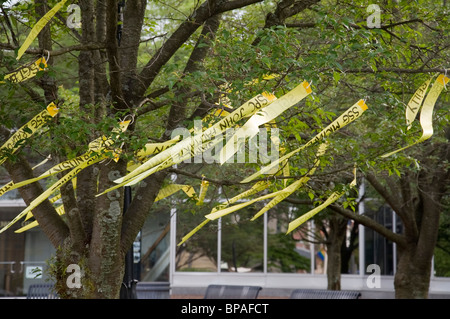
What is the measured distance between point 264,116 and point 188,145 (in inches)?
27.9

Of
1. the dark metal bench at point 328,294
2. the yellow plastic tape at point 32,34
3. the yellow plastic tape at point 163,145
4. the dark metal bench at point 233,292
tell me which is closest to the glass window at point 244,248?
the dark metal bench at point 233,292

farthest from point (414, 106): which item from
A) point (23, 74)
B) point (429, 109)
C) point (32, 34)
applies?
Answer: point (23, 74)

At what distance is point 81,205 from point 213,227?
6346 mm

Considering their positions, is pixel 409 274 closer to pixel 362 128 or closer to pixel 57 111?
pixel 362 128

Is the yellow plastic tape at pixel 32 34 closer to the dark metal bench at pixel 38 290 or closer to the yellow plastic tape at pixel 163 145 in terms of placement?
the yellow plastic tape at pixel 163 145

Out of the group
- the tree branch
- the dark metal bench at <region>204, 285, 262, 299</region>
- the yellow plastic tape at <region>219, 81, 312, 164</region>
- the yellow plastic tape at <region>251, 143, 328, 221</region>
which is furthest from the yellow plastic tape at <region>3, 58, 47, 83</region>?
the dark metal bench at <region>204, 285, 262, 299</region>

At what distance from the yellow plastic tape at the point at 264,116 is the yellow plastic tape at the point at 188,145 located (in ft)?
0.32

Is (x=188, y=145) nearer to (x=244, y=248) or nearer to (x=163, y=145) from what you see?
(x=163, y=145)

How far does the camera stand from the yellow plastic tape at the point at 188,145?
16.7 feet

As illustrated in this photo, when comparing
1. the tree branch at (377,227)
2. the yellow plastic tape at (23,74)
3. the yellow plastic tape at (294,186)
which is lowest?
the yellow plastic tape at (294,186)

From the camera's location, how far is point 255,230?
65.3 ft

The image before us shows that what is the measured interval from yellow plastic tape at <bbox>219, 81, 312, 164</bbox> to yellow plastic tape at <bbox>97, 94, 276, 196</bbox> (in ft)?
0.32

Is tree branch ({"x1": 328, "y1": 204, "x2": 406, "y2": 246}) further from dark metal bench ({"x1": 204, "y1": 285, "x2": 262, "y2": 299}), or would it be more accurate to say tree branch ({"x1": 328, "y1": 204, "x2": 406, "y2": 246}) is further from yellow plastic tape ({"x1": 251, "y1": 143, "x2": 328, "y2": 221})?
yellow plastic tape ({"x1": 251, "y1": 143, "x2": 328, "y2": 221})

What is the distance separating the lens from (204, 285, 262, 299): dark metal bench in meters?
14.1
